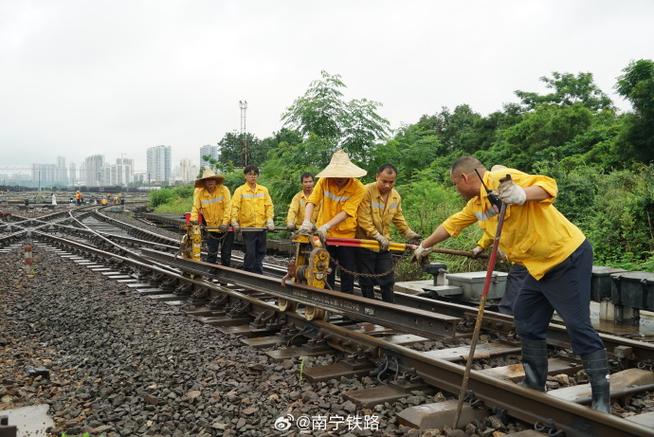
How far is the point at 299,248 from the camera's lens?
21.6ft

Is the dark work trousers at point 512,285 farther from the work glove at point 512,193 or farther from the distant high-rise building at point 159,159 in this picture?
the distant high-rise building at point 159,159

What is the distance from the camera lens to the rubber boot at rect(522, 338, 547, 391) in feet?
12.8

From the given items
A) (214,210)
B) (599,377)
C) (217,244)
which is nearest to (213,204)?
(214,210)

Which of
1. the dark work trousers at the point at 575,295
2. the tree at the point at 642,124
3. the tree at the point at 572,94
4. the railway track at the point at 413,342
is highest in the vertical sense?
the tree at the point at 572,94

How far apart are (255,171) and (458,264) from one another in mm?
4352

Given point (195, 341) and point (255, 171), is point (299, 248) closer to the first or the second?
point (195, 341)

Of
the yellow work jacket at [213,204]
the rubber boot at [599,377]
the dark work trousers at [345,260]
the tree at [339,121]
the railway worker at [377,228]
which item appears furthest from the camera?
the tree at [339,121]

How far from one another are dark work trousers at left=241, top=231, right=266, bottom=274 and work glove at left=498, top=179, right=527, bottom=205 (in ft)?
19.5

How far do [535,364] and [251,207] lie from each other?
5833mm

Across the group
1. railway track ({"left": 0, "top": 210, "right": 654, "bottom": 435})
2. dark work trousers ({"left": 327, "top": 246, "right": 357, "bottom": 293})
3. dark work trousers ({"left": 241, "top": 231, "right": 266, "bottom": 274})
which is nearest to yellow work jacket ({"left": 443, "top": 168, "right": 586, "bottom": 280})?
railway track ({"left": 0, "top": 210, "right": 654, "bottom": 435})

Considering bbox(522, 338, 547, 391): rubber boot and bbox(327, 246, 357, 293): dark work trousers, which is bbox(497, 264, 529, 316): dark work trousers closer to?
bbox(327, 246, 357, 293): dark work trousers

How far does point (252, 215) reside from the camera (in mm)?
9008

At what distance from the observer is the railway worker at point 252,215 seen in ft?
29.2

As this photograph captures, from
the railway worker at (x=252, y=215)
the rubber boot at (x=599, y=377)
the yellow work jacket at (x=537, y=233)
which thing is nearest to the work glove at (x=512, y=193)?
the yellow work jacket at (x=537, y=233)
